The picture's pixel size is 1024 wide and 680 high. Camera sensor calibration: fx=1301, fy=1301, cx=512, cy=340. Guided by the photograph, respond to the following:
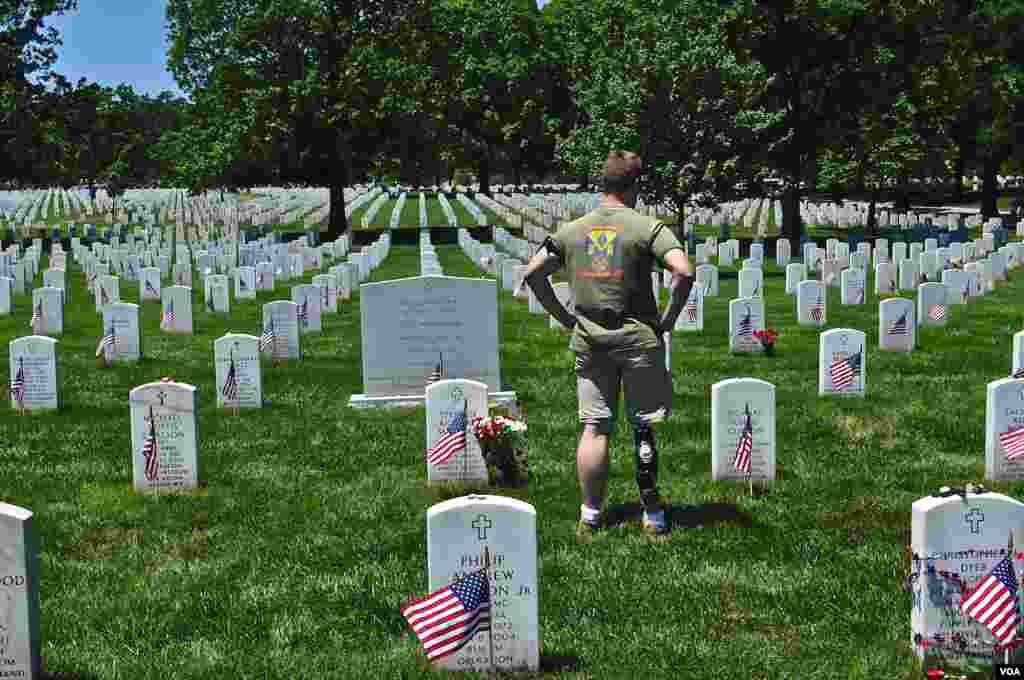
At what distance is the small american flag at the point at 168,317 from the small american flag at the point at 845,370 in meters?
10.1

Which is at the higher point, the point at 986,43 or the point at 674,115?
the point at 986,43

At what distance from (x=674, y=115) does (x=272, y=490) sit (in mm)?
19387

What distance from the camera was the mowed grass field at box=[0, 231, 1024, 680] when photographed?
252 inches

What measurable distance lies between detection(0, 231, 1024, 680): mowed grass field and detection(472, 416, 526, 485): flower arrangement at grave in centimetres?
27

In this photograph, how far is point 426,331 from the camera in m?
12.6

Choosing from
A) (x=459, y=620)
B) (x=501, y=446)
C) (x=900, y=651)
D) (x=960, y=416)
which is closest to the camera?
(x=459, y=620)

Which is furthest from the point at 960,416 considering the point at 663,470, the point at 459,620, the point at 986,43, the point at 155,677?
the point at 986,43

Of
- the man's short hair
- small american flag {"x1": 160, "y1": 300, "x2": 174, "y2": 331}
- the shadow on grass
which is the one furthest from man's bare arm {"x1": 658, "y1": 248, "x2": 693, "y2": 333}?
small american flag {"x1": 160, "y1": 300, "x2": 174, "y2": 331}

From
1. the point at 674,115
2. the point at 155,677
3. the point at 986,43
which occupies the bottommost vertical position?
the point at 155,677

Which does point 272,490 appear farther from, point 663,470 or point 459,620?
point 459,620

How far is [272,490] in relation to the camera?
9.73 metres

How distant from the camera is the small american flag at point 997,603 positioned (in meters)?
5.71

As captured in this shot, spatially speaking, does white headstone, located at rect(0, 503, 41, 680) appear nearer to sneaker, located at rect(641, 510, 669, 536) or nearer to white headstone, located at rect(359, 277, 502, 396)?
sneaker, located at rect(641, 510, 669, 536)

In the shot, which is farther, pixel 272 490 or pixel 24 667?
pixel 272 490
